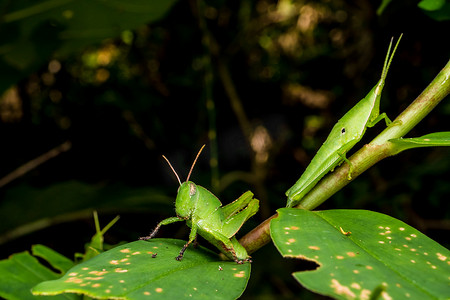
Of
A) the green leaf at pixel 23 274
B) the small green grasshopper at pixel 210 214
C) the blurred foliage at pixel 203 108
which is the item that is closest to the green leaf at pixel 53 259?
the green leaf at pixel 23 274

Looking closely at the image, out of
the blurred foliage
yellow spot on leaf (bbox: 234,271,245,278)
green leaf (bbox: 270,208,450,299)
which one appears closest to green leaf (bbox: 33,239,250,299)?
yellow spot on leaf (bbox: 234,271,245,278)

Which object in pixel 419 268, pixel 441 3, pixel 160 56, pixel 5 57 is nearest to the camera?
pixel 419 268

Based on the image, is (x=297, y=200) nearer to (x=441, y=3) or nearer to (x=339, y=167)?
(x=339, y=167)

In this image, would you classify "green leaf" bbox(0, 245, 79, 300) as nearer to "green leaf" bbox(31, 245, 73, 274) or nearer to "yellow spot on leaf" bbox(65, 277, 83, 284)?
"green leaf" bbox(31, 245, 73, 274)

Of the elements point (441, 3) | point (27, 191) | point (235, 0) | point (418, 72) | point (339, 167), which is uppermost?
point (235, 0)

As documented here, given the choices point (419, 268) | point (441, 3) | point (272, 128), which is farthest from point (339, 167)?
point (272, 128)

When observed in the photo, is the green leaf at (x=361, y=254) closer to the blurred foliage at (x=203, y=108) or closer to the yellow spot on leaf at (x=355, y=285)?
the yellow spot on leaf at (x=355, y=285)
